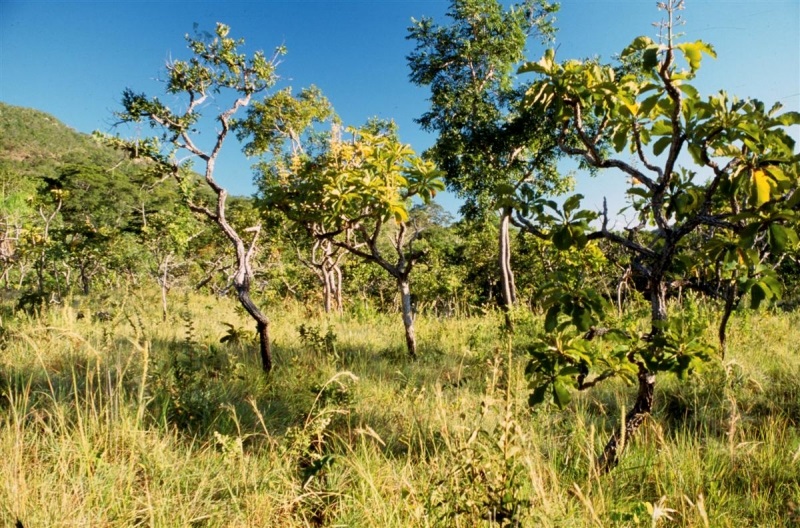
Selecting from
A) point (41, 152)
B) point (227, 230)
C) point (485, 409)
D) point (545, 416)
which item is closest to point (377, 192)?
point (227, 230)

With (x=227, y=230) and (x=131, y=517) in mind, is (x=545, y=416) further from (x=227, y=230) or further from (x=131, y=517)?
(x=227, y=230)

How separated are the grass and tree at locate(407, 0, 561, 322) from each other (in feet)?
16.8

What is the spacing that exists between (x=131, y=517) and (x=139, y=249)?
37.8ft

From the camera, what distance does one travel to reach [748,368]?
411cm

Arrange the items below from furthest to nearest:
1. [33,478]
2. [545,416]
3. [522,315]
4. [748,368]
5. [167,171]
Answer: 1. [522,315]
2. [167,171]
3. [748,368]
4. [545,416]
5. [33,478]

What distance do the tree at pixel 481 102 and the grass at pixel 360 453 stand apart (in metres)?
5.12

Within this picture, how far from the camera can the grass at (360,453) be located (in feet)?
5.40

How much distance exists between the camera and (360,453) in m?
2.49

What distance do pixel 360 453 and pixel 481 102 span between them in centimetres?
778

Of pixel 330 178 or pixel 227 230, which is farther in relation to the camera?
pixel 227 230

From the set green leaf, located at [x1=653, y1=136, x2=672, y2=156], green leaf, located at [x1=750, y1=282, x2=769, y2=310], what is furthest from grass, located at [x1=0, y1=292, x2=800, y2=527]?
green leaf, located at [x1=653, y1=136, x2=672, y2=156]

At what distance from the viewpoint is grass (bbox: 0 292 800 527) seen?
1645mm

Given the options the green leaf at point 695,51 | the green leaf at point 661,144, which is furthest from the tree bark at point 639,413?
the green leaf at point 695,51

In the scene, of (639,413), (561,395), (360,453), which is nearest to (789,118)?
(561,395)
